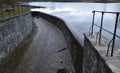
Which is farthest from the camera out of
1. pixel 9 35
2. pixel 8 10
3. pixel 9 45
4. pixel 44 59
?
pixel 8 10

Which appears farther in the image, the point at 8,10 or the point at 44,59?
the point at 8,10

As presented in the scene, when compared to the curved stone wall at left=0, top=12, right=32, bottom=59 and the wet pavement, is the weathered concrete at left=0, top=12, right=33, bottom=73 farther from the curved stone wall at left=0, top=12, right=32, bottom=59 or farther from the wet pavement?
the wet pavement

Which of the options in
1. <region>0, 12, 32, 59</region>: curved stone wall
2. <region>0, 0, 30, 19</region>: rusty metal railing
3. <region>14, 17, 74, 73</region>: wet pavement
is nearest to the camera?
<region>14, 17, 74, 73</region>: wet pavement

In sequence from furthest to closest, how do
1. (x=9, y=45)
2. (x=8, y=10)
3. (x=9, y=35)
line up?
1. (x=8, y=10)
2. (x=9, y=35)
3. (x=9, y=45)

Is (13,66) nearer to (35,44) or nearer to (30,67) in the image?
(30,67)

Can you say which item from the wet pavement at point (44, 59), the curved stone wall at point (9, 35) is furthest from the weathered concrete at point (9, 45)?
the wet pavement at point (44, 59)

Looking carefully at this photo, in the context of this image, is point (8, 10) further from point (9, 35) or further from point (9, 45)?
point (9, 45)

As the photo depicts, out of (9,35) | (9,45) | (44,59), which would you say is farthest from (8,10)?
(44,59)

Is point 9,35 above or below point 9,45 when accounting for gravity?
above

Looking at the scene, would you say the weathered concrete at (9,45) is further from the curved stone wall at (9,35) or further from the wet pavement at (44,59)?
the wet pavement at (44,59)

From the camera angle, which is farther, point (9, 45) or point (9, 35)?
point (9, 35)

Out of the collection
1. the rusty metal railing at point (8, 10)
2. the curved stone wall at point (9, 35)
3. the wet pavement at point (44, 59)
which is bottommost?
the wet pavement at point (44, 59)

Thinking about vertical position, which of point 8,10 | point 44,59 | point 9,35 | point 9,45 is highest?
point 8,10

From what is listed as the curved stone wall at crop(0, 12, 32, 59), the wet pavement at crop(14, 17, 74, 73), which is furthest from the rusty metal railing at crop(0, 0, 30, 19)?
the wet pavement at crop(14, 17, 74, 73)
